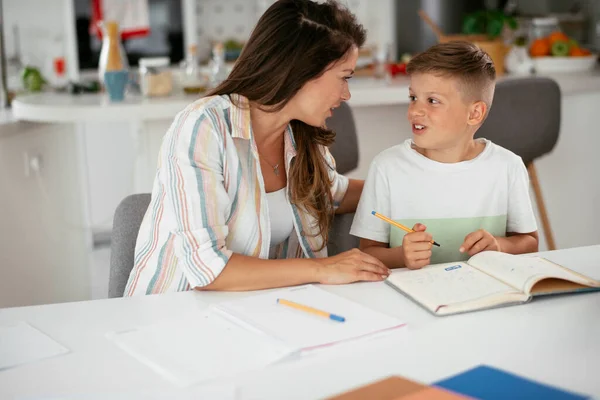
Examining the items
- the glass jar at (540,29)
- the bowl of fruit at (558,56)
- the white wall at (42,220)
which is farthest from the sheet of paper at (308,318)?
the glass jar at (540,29)

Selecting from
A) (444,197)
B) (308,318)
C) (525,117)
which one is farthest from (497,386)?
(525,117)

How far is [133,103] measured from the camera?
3.10m

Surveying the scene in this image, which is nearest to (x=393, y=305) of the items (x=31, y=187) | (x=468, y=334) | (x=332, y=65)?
(x=468, y=334)

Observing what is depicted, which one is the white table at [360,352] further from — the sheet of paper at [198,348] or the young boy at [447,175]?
the young boy at [447,175]

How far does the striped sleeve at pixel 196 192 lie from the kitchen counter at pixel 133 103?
1.50 meters

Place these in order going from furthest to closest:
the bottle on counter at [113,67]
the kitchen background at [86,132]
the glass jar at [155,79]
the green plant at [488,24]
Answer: the green plant at [488,24] < the glass jar at [155,79] < the bottle on counter at [113,67] < the kitchen background at [86,132]

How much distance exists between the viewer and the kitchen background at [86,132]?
2867mm

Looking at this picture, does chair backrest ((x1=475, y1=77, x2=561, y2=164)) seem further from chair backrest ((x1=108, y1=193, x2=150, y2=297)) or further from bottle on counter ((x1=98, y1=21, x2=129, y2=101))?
chair backrest ((x1=108, y1=193, x2=150, y2=297))

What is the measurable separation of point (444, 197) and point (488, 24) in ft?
7.68

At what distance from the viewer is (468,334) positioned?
3.97 feet

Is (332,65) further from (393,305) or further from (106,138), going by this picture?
(106,138)

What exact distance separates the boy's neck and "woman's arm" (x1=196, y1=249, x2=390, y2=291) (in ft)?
1.60

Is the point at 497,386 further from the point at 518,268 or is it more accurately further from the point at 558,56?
the point at 558,56

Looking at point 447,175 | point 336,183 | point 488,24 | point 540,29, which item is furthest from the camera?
point 540,29
